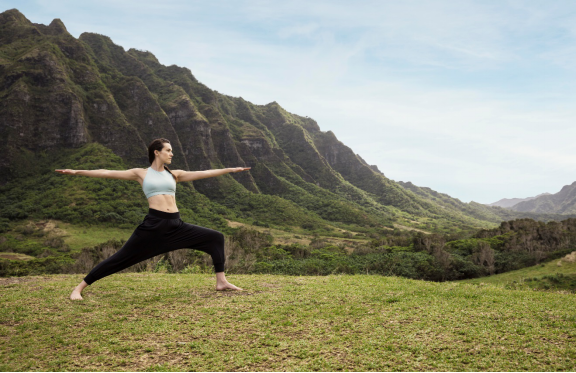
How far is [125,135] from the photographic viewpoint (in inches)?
4183

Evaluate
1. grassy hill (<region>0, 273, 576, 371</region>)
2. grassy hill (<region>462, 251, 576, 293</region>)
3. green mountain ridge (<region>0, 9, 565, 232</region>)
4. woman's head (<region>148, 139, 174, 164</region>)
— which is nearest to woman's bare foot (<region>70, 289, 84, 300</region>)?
grassy hill (<region>0, 273, 576, 371</region>)

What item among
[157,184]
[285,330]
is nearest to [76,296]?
[157,184]

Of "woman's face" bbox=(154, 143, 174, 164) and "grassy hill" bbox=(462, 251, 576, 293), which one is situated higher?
"woman's face" bbox=(154, 143, 174, 164)

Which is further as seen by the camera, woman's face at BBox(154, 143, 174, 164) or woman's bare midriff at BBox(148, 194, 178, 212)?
woman's face at BBox(154, 143, 174, 164)

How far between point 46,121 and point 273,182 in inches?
3300

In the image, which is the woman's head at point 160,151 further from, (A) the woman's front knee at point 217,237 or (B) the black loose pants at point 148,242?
(A) the woman's front knee at point 217,237

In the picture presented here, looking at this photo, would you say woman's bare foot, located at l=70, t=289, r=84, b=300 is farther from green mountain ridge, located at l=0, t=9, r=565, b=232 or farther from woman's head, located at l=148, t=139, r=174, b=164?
green mountain ridge, located at l=0, t=9, r=565, b=232

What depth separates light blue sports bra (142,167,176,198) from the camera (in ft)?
19.0

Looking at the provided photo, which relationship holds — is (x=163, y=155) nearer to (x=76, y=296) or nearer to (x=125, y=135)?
(x=76, y=296)

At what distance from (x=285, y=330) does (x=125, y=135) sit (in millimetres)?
116552

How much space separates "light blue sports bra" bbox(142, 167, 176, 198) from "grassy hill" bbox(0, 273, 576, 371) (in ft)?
6.39

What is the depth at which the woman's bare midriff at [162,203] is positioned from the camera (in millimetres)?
5758

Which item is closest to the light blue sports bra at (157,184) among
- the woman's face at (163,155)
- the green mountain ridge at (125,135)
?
the woman's face at (163,155)

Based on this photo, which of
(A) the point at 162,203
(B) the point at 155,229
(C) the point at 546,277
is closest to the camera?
(B) the point at 155,229
